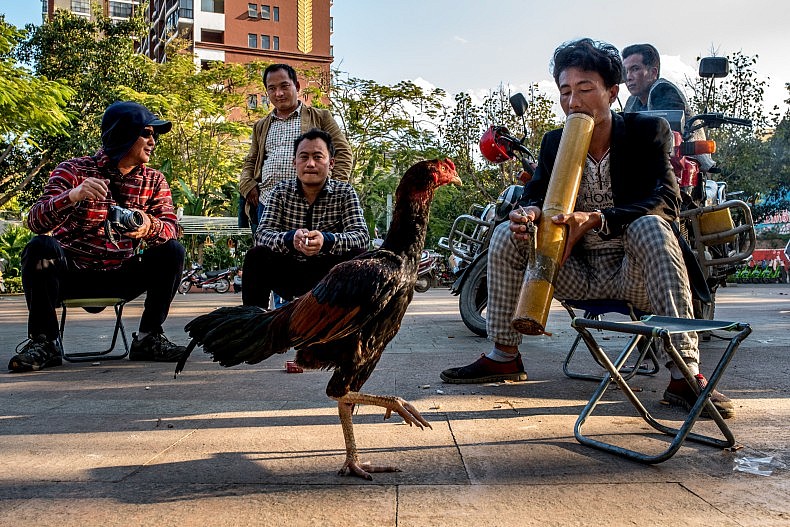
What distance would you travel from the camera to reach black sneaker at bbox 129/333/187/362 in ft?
15.9

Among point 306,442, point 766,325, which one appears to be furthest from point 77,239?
point 766,325

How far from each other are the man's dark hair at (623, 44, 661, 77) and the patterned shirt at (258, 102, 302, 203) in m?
2.68

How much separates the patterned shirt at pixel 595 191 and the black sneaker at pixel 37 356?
3493mm

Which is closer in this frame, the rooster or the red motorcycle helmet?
the rooster

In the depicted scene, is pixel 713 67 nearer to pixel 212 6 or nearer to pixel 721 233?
pixel 721 233

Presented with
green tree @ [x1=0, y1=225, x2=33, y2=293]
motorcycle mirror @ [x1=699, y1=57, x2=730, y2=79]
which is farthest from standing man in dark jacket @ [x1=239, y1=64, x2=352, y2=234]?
green tree @ [x1=0, y1=225, x2=33, y2=293]

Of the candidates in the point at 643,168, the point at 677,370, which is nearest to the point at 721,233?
the point at 643,168

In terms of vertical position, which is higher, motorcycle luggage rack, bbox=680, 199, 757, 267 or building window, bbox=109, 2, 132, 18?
building window, bbox=109, 2, 132, 18

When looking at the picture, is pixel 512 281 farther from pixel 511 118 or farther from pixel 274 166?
pixel 511 118

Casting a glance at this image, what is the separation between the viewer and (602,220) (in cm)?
323

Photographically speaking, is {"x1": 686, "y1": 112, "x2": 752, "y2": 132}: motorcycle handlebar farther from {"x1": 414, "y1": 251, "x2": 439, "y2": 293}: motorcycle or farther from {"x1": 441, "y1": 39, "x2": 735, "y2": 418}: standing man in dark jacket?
{"x1": 414, "y1": 251, "x2": 439, "y2": 293}: motorcycle

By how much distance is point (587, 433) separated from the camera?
272cm

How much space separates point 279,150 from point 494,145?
1.77 meters

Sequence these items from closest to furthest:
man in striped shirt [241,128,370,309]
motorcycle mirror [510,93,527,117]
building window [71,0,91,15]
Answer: man in striped shirt [241,128,370,309], motorcycle mirror [510,93,527,117], building window [71,0,91,15]
